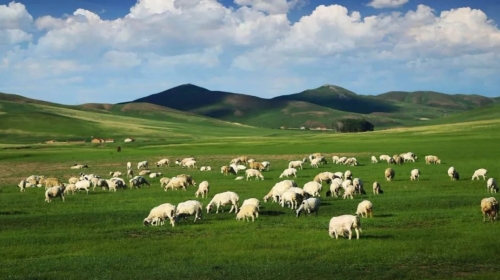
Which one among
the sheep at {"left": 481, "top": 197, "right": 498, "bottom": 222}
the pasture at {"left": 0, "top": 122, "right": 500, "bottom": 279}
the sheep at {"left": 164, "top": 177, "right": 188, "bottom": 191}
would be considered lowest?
the pasture at {"left": 0, "top": 122, "right": 500, "bottom": 279}

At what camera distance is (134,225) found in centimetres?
2552

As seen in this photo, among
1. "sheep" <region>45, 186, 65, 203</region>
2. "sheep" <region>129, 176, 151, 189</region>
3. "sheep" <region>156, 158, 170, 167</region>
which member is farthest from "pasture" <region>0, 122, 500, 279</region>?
"sheep" <region>156, 158, 170, 167</region>

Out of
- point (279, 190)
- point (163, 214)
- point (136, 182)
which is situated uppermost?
point (279, 190)

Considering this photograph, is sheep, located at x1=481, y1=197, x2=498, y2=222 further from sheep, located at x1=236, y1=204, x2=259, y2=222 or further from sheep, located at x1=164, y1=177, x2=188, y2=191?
sheep, located at x1=164, y1=177, x2=188, y2=191

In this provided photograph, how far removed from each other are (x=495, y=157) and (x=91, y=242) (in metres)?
51.8

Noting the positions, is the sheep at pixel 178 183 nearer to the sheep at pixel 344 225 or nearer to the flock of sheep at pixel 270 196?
the flock of sheep at pixel 270 196

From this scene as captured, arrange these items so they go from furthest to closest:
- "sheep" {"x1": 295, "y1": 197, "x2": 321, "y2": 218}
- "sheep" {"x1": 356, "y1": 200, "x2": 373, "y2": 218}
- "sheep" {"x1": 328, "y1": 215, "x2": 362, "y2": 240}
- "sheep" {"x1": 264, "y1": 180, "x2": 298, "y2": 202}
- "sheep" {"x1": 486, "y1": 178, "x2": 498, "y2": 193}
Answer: "sheep" {"x1": 486, "y1": 178, "x2": 498, "y2": 193}, "sheep" {"x1": 264, "y1": 180, "x2": 298, "y2": 202}, "sheep" {"x1": 295, "y1": 197, "x2": 321, "y2": 218}, "sheep" {"x1": 356, "y1": 200, "x2": 373, "y2": 218}, "sheep" {"x1": 328, "y1": 215, "x2": 362, "y2": 240}

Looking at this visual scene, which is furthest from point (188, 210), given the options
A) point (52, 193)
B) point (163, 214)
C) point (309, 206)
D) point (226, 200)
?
point (52, 193)

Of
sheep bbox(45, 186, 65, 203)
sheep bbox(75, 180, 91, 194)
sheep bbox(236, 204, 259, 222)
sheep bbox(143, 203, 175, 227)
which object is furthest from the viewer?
sheep bbox(75, 180, 91, 194)

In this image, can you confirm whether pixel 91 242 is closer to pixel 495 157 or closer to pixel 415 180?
pixel 415 180

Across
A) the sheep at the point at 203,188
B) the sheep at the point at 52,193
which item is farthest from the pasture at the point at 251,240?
the sheep at the point at 203,188

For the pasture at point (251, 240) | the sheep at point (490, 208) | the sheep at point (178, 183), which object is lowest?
the pasture at point (251, 240)

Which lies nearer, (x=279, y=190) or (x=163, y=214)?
(x=163, y=214)

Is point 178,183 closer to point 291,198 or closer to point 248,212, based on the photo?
point 291,198
